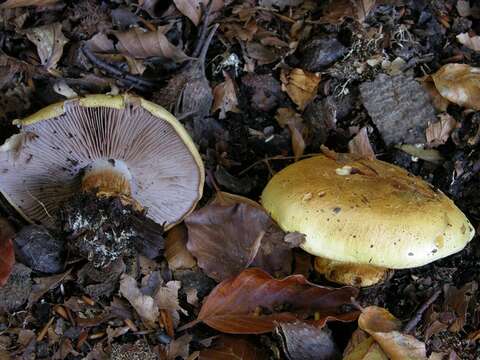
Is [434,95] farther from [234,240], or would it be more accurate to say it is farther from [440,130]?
[234,240]

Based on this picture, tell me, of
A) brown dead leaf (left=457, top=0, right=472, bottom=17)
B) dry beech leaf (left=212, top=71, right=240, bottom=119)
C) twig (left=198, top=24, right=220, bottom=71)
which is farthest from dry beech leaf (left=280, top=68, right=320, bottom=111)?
brown dead leaf (left=457, top=0, right=472, bottom=17)

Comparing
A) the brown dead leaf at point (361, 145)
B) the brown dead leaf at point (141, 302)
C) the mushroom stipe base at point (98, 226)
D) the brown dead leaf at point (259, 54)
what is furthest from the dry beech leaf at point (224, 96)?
the brown dead leaf at point (141, 302)

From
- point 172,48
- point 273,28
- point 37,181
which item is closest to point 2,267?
point 37,181

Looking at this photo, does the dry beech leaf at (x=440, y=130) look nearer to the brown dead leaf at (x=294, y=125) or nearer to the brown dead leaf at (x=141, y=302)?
the brown dead leaf at (x=294, y=125)

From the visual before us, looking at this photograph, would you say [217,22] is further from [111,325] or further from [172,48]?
[111,325]

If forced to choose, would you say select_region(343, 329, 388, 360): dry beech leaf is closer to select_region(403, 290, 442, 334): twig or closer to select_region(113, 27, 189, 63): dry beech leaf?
select_region(403, 290, 442, 334): twig
